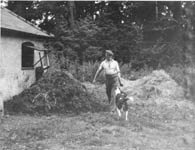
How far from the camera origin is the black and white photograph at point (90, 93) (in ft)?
15.5

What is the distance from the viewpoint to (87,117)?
7773 mm

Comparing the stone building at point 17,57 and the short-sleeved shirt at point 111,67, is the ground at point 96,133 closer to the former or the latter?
the short-sleeved shirt at point 111,67

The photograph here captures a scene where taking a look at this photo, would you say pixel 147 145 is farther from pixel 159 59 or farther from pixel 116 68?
pixel 159 59

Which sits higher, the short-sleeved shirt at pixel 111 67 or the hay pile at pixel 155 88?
the short-sleeved shirt at pixel 111 67

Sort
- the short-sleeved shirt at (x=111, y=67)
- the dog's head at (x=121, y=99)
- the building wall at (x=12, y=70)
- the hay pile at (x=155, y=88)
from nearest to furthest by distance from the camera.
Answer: the dog's head at (x=121, y=99)
the short-sleeved shirt at (x=111, y=67)
the building wall at (x=12, y=70)
the hay pile at (x=155, y=88)

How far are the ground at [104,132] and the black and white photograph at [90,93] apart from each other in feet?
0.06

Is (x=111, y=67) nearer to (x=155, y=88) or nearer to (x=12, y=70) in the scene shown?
(x=155, y=88)

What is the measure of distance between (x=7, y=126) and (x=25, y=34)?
593cm

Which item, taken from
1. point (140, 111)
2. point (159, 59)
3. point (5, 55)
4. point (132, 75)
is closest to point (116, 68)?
point (140, 111)

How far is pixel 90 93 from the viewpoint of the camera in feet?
35.0

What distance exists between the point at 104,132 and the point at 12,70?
20.8 feet

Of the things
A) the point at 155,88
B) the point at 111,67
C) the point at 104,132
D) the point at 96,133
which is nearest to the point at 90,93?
the point at 111,67

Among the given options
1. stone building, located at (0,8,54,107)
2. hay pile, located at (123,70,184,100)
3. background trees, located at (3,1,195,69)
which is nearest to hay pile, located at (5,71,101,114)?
stone building, located at (0,8,54,107)

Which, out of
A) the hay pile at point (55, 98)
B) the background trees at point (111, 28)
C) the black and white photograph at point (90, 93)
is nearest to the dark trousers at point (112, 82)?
the black and white photograph at point (90, 93)
